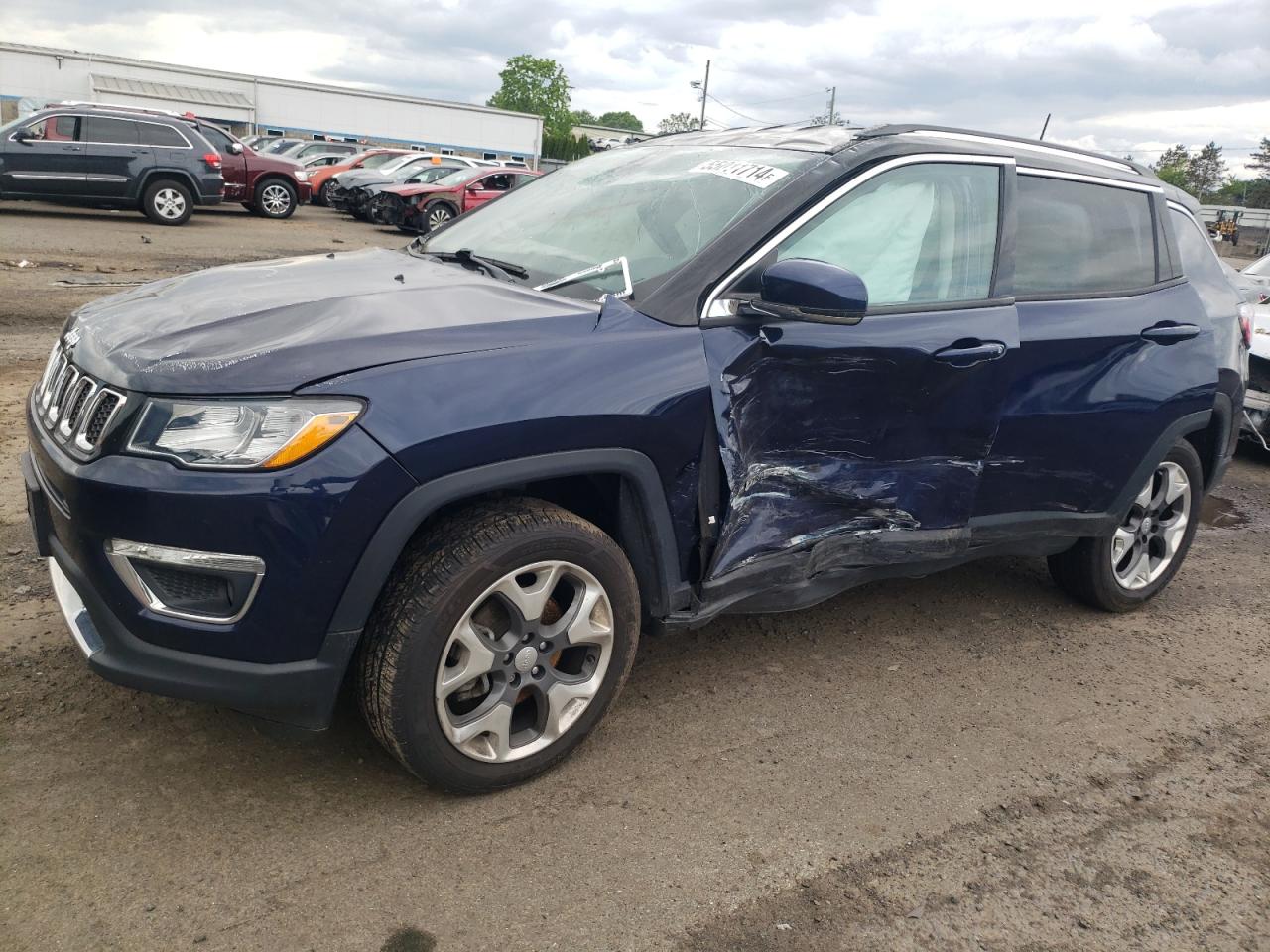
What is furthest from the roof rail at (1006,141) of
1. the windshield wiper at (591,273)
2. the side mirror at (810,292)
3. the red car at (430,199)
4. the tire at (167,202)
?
the red car at (430,199)

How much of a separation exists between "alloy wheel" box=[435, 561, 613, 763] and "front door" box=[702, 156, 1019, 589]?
46 cm

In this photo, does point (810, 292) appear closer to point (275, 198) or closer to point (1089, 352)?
point (1089, 352)

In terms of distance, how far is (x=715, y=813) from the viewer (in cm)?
279

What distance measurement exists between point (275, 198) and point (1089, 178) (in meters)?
17.8

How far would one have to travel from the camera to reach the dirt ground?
2.35 m

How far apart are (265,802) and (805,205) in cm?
231

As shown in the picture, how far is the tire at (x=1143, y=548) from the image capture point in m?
Result: 4.30

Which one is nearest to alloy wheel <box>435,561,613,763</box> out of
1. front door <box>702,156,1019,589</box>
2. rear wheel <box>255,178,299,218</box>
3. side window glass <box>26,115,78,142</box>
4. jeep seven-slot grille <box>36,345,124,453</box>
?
front door <box>702,156,1019,589</box>

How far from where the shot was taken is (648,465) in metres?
2.76

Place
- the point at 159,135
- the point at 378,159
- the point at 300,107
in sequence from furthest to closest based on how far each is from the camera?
1. the point at 300,107
2. the point at 378,159
3. the point at 159,135

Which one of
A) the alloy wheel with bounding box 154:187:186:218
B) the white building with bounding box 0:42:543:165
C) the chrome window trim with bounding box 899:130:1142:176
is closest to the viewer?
the chrome window trim with bounding box 899:130:1142:176

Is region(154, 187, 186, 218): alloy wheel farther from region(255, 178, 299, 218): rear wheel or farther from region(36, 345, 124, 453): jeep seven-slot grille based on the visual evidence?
region(36, 345, 124, 453): jeep seven-slot grille

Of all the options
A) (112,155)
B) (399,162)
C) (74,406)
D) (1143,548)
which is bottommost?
(1143,548)

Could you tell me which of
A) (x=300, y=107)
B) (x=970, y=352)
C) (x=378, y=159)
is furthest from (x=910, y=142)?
(x=300, y=107)
